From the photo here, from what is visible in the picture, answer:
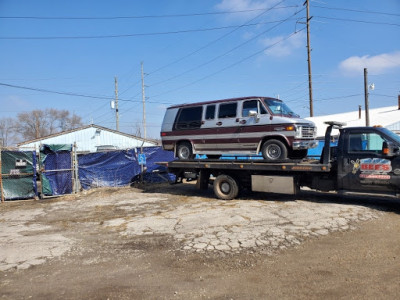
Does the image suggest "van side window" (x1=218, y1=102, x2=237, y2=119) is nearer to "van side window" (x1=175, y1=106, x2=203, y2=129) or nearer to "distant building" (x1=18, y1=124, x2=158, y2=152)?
"van side window" (x1=175, y1=106, x2=203, y2=129)

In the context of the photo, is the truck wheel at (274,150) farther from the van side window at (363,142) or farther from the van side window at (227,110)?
the van side window at (363,142)

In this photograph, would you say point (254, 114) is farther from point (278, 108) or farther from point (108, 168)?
point (108, 168)

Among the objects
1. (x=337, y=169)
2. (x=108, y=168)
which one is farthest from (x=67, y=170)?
(x=337, y=169)

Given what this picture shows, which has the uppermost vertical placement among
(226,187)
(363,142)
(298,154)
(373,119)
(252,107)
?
(373,119)

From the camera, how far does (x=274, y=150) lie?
29.4 ft

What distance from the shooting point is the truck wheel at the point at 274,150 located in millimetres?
8750

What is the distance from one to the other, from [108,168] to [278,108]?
860cm

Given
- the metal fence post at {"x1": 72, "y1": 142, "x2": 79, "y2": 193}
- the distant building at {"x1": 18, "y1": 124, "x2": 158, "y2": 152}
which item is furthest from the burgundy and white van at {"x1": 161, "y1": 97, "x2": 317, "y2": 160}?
the distant building at {"x1": 18, "y1": 124, "x2": 158, "y2": 152}

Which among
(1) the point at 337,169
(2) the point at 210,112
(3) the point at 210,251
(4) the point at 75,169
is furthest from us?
(4) the point at 75,169

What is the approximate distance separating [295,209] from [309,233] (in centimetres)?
199

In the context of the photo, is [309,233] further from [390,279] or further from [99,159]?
[99,159]

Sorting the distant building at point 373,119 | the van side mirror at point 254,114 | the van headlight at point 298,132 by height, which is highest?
the distant building at point 373,119

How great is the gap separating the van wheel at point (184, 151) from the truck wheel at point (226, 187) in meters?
1.37

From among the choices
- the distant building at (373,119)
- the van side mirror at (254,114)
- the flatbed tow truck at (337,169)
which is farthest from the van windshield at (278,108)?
the distant building at (373,119)
